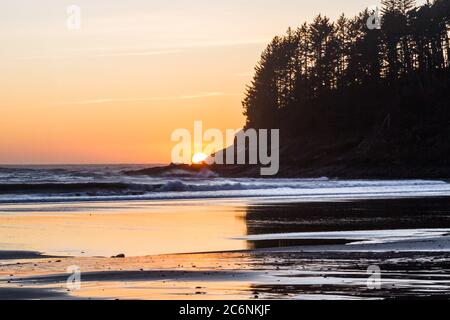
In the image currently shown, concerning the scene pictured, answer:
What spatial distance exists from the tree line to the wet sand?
6212 centimetres

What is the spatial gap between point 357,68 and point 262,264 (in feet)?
275

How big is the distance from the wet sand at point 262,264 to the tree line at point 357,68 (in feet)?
204

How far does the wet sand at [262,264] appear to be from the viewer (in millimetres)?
12594

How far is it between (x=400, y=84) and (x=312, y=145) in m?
11.8

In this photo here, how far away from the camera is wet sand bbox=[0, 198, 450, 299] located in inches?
496

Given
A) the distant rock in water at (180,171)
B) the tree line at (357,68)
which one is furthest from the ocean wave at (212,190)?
the distant rock in water at (180,171)

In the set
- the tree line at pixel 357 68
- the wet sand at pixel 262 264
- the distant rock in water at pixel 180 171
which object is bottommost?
the distant rock in water at pixel 180 171

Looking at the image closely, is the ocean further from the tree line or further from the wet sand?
the tree line

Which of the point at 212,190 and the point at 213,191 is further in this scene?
the point at 212,190

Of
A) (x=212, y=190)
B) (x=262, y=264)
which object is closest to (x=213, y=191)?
(x=212, y=190)

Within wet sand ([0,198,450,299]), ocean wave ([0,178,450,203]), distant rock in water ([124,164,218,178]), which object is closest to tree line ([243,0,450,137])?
distant rock in water ([124,164,218,178])

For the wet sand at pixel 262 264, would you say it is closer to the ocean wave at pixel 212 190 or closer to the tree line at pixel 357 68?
the ocean wave at pixel 212 190

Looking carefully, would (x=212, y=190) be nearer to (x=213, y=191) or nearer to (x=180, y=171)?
(x=213, y=191)

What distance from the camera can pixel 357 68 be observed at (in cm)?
9731
